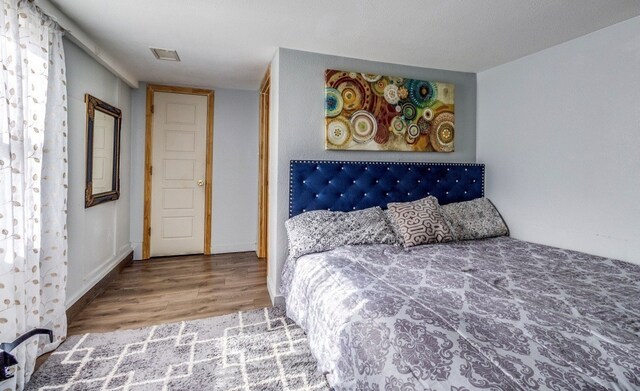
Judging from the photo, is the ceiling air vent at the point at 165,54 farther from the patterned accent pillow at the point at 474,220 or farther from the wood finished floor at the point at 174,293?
the patterned accent pillow at the point at 474,220

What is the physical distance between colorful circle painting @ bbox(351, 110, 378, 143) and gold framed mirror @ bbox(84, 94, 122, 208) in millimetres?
2315

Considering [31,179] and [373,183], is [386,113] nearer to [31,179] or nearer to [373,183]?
[373,183]

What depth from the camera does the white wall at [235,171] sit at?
13.8ft

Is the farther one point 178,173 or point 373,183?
point 178,173

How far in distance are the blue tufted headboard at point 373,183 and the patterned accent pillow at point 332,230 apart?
0.19 meters

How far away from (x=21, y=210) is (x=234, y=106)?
9.64 feet

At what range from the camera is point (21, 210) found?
1654mm

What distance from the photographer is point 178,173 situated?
13.4 ft

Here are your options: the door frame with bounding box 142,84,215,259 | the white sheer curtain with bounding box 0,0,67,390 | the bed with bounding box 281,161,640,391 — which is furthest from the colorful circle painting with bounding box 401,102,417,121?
the white sheer curtain with bounding box 0,0,67,390

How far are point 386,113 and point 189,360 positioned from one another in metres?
2.54

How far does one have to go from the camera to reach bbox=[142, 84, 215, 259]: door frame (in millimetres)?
3932

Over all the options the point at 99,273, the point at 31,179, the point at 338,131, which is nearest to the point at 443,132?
the point at 338,131

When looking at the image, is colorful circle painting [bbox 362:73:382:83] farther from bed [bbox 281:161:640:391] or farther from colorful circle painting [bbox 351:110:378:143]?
bed [bbox 281:161:640:391]

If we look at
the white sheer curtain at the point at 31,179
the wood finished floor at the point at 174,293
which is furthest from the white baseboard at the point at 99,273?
the white sheer curtain at the point at 31,179
